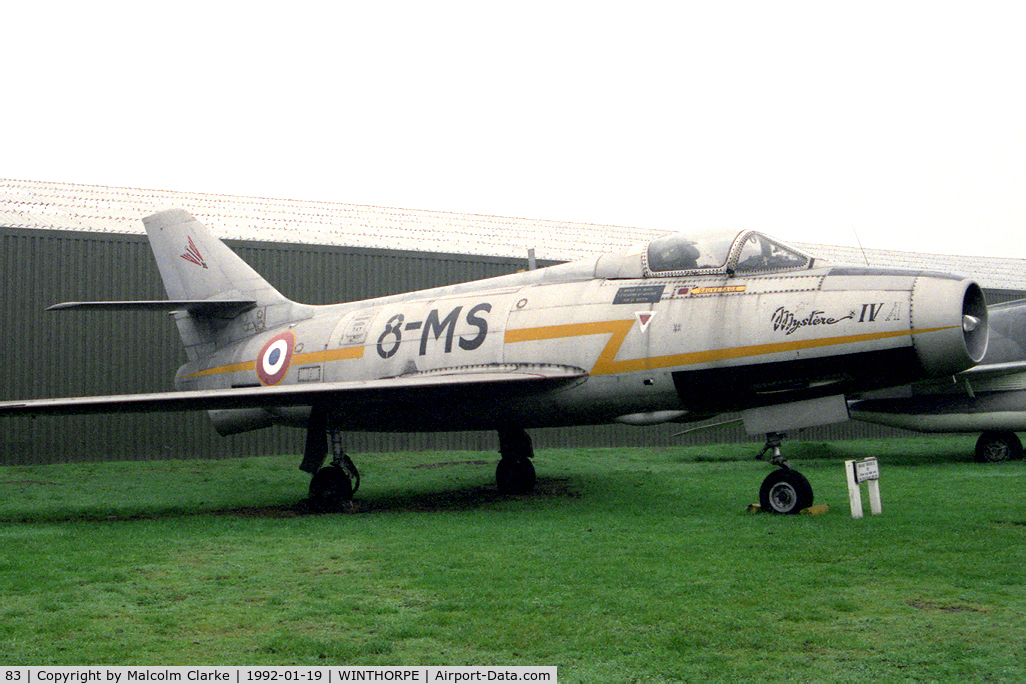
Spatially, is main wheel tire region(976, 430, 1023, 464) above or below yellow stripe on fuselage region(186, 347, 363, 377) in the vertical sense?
below

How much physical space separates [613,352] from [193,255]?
7.74 meters

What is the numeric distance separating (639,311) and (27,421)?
12.2 metres

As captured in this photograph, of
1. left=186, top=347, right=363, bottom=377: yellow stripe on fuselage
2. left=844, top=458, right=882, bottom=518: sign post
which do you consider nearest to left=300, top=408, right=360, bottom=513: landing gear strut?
left=186, top=347, right=363, bottom=377: yellow stripe on fuselage

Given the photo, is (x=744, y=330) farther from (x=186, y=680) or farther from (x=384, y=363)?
(x=186, y=680)

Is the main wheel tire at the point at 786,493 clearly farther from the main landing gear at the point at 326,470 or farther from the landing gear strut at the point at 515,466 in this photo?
the main landing gear at the point at 326,470

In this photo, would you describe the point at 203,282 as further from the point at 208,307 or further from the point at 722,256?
the point at 722,256

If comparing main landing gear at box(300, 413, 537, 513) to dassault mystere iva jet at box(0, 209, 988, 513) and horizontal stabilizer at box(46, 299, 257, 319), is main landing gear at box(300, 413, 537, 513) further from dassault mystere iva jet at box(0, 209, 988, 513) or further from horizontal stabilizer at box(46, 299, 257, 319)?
horizontal stabilizer at box(46, 299, 257, 319)

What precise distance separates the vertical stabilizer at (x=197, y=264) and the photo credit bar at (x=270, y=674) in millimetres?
10387

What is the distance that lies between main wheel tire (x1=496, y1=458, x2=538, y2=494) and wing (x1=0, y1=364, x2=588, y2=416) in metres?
2.19

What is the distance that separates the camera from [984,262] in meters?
32.3

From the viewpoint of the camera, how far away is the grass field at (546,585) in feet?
14.5

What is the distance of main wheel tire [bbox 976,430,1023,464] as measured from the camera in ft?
54.7

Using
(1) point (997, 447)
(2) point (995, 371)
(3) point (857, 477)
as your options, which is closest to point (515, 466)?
(3) point (857, 477)

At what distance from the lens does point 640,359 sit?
981 cm
